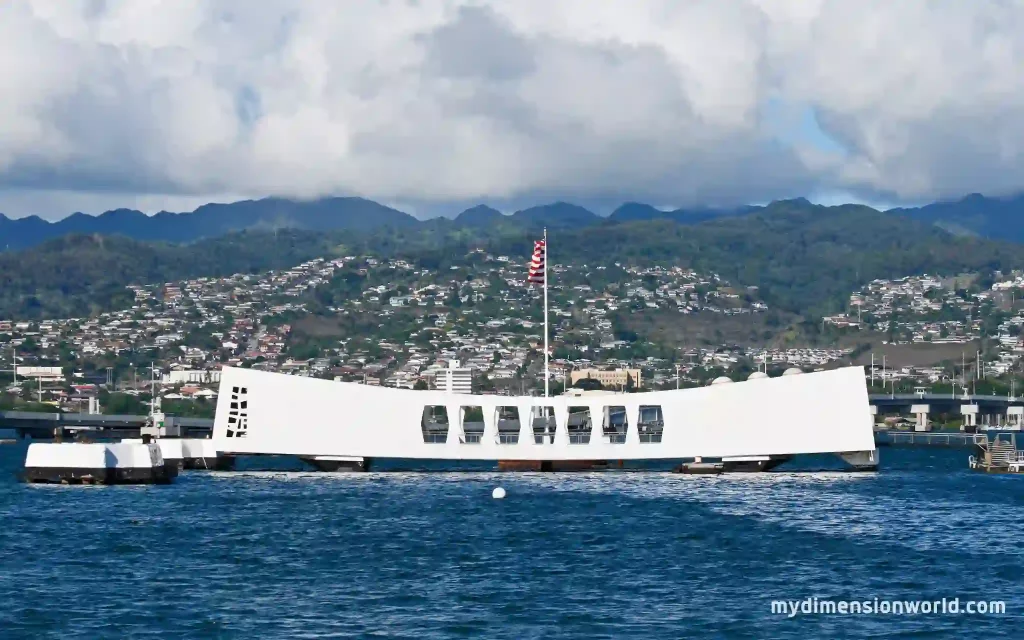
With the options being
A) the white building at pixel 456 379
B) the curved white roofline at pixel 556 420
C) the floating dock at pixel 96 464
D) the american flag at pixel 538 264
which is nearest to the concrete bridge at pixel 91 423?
the white building at pixel 456 379

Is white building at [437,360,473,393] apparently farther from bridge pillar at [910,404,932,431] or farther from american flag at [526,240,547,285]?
bridge pillar at [910,404,932,431]

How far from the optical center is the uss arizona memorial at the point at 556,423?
87.7 meters

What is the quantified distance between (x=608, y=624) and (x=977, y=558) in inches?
688

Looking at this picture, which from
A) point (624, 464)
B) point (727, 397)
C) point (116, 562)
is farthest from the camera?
point (624, 464)

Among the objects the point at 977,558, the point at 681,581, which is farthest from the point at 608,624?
the point at 977,558

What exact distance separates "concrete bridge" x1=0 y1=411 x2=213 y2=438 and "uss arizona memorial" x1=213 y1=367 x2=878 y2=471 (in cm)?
7893

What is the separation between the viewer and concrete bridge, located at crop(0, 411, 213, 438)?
172375mm

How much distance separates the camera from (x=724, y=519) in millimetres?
65062

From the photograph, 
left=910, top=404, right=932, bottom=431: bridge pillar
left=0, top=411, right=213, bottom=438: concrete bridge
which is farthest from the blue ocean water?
left=910, top=404, right=932, bottom=431: bridge pillar

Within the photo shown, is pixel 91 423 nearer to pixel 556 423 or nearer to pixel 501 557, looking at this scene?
pixel 556 423

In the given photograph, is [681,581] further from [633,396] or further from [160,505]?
[633,396]

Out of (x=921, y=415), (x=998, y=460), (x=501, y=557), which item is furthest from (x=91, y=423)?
(x=501, y=557)

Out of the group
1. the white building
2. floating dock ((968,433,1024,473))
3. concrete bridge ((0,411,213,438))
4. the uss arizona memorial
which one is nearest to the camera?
the uss arizona memorial

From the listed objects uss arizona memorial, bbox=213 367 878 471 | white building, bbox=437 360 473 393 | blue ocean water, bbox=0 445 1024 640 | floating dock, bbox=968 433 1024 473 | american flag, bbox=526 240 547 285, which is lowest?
blue ocean water, bbox=0 445 1024 640
